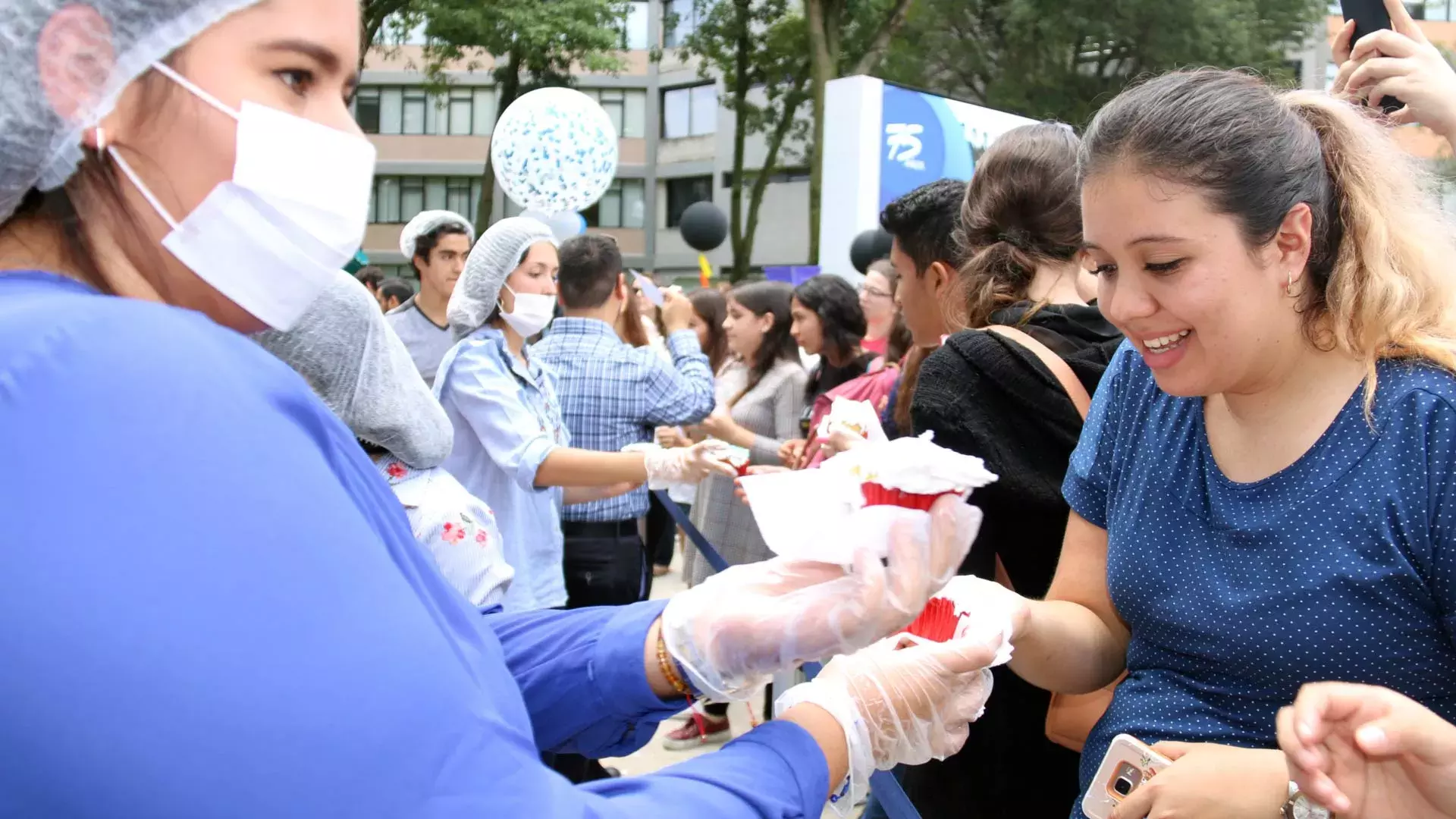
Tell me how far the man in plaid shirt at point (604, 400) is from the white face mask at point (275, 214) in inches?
120

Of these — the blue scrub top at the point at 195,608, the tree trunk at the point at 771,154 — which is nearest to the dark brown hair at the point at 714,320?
the blue scrub top at the point at 195,608

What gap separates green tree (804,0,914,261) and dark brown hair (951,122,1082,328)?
53.1 feet

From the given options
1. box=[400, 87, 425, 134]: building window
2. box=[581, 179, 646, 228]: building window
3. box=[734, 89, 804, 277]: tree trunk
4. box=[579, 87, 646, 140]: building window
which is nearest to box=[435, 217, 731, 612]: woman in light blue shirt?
box=[734, 89, 804, 277]: tree trunk

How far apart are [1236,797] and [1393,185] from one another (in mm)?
883

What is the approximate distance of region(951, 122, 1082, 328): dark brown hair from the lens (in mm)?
2309

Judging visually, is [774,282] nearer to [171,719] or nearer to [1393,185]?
[1393,185]

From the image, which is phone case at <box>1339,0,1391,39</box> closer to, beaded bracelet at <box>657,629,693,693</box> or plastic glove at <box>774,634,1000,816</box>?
plastic glove at <box>774,634,1000,816</box>

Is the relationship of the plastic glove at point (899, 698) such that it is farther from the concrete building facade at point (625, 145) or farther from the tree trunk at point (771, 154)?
the concrete building facade at point (625, 145)

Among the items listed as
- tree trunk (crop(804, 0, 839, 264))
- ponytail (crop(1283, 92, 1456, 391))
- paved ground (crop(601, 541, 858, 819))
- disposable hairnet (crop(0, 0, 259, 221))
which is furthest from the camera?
tree trunk (crop(804, 0, 839, 264))

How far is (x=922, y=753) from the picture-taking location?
4.76 feet

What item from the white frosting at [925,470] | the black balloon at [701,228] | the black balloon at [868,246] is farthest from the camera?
the black balloon at [701,228]

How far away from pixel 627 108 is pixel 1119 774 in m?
40.6

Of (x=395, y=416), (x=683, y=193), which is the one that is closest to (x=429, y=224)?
(x=395, y=416)

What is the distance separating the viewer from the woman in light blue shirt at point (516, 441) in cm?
347
